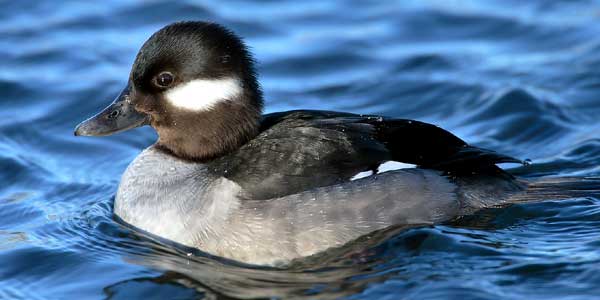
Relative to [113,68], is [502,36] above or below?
above

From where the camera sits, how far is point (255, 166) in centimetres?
741

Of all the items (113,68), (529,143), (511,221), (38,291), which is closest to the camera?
(38,291)

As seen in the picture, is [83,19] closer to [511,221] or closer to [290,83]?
[290,83]

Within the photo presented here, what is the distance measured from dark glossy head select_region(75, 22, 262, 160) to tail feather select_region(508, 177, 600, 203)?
88.6 inches

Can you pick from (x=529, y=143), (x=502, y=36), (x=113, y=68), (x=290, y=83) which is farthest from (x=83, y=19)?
(x=529, y=143)

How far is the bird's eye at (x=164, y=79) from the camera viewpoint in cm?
777

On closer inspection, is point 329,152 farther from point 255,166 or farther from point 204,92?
point 204,92

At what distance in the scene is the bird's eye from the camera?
7766mm

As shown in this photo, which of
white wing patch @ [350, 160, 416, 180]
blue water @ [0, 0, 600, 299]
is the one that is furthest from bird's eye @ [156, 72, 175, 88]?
white wing patch @ [350, 160, 416, 180]

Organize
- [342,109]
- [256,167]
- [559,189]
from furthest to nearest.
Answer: [342,109]
[559,189]
[256,167]

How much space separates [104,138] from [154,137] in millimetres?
525

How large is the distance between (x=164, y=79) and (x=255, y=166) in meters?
1.06

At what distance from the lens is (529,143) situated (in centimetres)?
1016

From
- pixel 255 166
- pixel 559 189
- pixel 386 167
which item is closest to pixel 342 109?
pixel 559 189
